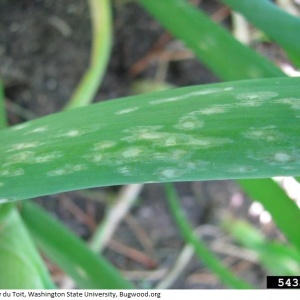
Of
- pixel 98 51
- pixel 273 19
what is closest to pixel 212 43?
pixel 273 19

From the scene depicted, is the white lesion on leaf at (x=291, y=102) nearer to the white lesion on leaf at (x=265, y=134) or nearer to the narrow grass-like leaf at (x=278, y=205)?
the white lesion on leaf at (x=265, y=134)

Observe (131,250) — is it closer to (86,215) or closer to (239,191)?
(86,215)

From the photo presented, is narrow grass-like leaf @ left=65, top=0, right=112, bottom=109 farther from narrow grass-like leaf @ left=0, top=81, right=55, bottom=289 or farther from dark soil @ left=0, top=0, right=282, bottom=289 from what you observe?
narrow grass-like leaf @ left=0, top=81, right=55, bottom=289

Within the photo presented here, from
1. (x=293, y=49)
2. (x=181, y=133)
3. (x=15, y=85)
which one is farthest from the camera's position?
(x=15, y=85)

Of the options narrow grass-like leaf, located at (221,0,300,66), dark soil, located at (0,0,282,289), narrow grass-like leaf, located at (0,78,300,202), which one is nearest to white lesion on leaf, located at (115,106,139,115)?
narrow grass-like leaf, located at (0,78,300,202)

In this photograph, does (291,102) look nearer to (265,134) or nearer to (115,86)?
(265,134)

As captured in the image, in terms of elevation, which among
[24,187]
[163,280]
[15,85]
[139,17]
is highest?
[139,17]
